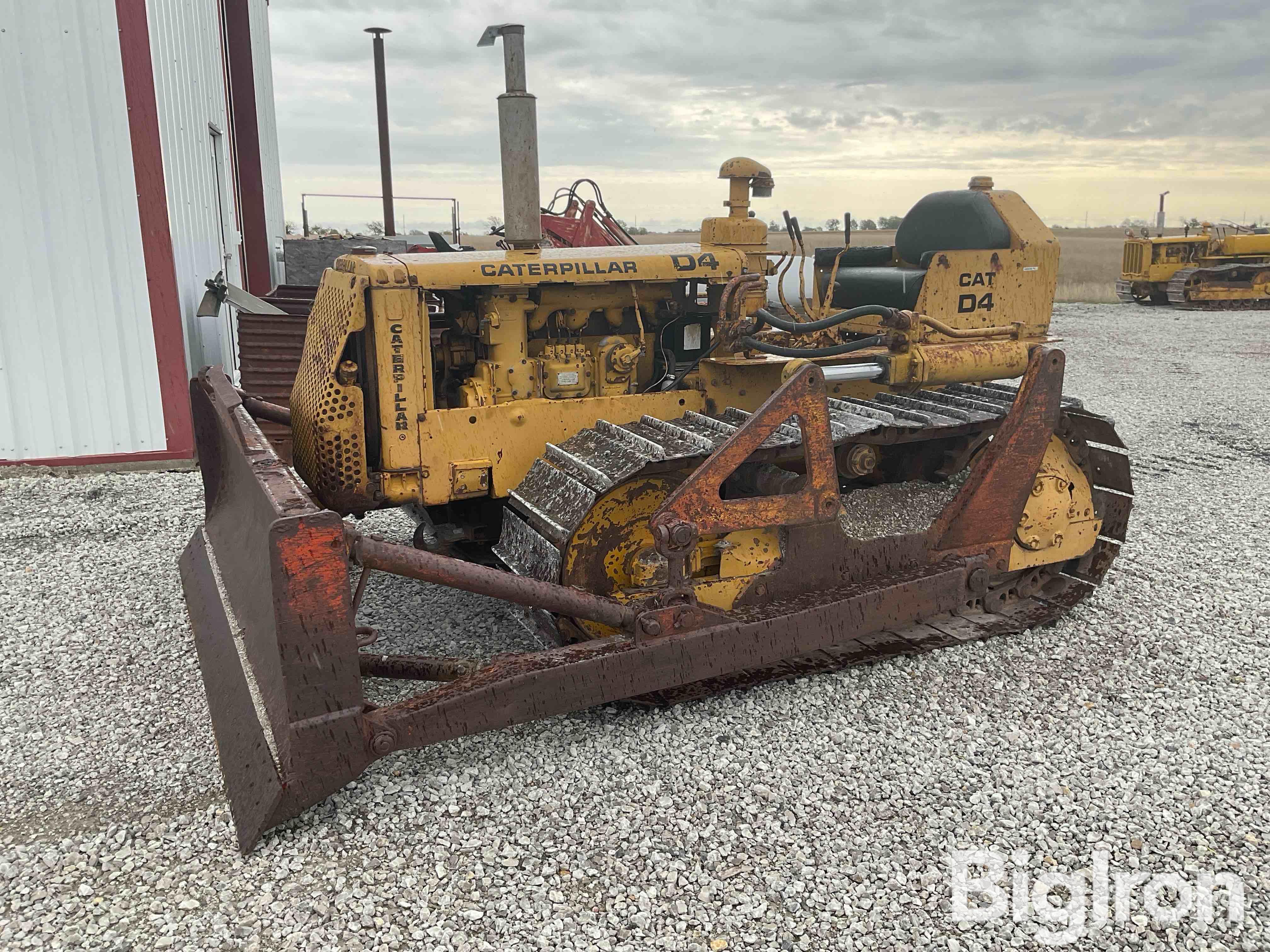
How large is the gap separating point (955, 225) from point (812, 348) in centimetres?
113

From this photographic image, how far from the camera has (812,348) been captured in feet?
15.5

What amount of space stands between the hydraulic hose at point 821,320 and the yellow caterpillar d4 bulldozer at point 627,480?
0.8 inches

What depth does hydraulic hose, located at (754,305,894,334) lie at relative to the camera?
173 inches

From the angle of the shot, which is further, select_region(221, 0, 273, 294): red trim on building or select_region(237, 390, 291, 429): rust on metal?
select_region(221, 0, 273, 294): red trim on building

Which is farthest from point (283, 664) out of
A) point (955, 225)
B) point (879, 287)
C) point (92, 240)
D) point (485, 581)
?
point (92, 240)

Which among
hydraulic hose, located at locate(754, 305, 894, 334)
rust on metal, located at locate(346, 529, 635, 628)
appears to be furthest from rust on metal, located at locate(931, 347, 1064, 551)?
rust on metal, located at locate(346, 529, 635, 628)

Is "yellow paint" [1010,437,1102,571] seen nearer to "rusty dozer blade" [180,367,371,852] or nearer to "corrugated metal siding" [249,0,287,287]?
"rusty dozer blade" [180,367,371,852]

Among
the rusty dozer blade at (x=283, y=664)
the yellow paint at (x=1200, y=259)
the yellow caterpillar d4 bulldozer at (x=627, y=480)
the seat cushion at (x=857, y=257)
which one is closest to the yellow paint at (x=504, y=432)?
the yellow caterpillar d4 bulldozer at (x=627, y=480)

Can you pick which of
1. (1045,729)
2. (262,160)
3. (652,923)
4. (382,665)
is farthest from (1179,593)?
(262,160)

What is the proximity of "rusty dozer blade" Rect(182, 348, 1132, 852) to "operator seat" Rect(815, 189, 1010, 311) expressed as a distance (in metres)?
0.82

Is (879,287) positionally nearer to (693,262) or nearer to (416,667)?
(693,262)

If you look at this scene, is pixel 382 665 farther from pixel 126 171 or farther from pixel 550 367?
pixel 126 171

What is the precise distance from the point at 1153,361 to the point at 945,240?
1123 centimetres

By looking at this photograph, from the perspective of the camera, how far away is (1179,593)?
4.98 meters
